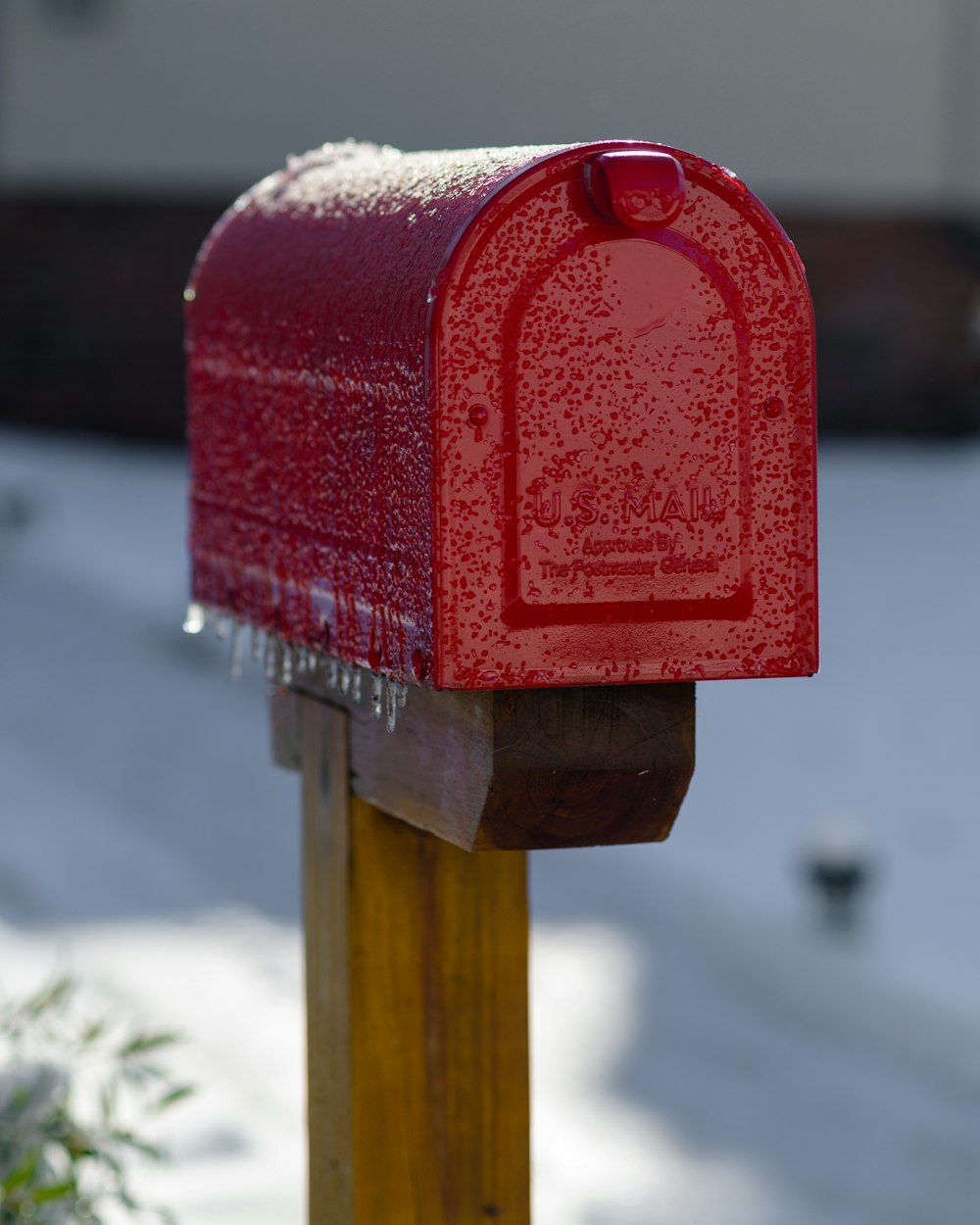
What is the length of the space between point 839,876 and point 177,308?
21.2 feet

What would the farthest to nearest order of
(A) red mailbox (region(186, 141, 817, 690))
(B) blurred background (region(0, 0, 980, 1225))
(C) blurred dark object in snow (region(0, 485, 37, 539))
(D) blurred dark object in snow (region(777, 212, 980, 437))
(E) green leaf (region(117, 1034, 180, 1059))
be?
(D) blurred dark object in snow (region(777, 212, 980, 437))
(C) blurred dark object in snow (region(0, 485, 37, 539))
(B) blurred background (region(0, 0, 980, 1225))
(E) green leaf (region(117, 1034, 180, 1059))
(A) red mailbox (region(186, 141, 817, 690))

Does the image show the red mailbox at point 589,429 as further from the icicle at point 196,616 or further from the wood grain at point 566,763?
the icicle at point 196,616

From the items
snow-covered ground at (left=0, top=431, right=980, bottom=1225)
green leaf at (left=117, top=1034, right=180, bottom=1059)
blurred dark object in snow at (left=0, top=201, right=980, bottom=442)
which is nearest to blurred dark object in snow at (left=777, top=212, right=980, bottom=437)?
blurred dark object in snow at (left=0, top=201, right=980, bottom=442)

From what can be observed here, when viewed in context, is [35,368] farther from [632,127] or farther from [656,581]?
[656,581]

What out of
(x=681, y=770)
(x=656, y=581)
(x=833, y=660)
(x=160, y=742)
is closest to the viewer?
(x=656, y=581)

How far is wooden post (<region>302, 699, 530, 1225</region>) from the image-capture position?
5.06ft

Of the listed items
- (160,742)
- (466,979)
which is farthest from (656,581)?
(160,742)

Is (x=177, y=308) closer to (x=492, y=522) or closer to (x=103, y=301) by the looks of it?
(x=103, y=301)

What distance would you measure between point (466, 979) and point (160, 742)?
534cm

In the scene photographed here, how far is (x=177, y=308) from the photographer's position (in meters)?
10.4

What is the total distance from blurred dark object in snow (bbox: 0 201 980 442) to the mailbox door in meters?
9.22

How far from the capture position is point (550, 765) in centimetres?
127

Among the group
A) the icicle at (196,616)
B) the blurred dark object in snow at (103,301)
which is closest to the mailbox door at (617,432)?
the icicle at (196,616)

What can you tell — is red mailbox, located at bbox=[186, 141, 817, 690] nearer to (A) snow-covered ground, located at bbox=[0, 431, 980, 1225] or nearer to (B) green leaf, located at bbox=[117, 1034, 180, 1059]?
(B) green leaf, located at bbox=[117, 1034, 180, 1059]
